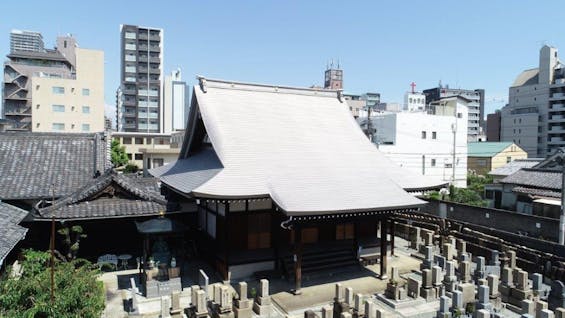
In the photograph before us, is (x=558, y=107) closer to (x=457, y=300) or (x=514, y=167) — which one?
(x=514, y=167)

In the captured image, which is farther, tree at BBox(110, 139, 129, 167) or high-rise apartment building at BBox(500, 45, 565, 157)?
high-rise apartment building at BBox(500, 45, 565, 157)

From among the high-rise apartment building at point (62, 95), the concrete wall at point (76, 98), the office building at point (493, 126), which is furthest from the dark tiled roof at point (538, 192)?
the office building at point (493, 126)

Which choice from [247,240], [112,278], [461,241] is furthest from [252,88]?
[461,241]

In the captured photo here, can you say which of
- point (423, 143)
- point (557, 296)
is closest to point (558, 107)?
point (423, 143)

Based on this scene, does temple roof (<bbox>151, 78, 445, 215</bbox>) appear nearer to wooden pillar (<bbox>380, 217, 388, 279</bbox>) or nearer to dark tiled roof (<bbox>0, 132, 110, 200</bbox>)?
wooden pillar (<bbox>380, 217, 388, 279</bbox>)

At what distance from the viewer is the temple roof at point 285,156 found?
47.1 feet

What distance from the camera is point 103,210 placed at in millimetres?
15414

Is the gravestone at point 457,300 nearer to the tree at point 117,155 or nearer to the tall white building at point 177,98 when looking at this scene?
the tree at point 117,155

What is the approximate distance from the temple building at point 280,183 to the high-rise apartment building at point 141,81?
56.6m

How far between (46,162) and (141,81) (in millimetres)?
59274

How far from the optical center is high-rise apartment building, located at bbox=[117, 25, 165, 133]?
7288 cm

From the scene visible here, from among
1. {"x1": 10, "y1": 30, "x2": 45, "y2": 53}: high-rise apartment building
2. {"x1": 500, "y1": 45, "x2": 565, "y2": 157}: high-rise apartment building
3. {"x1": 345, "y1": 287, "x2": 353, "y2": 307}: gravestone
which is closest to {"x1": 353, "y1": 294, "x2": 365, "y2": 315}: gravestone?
{"x1": 345, "y1": 287, "x2": 353, "y2": 307}: gravestone

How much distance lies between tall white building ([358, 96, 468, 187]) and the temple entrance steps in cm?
2717

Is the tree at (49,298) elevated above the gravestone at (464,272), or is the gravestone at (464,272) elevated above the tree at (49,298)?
the tree at (49,298)
